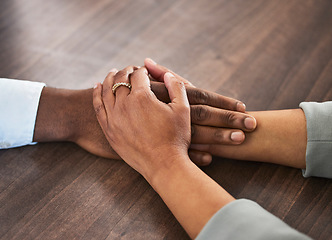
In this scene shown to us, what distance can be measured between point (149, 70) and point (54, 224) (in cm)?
46

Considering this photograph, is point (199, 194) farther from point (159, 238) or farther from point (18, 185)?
point (18, 185)

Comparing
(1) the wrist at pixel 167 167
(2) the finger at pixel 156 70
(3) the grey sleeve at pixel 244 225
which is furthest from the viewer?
(2) the finger at pixel 156 70

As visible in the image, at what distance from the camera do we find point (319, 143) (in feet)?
2.61

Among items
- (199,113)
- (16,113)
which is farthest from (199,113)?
(16,113)

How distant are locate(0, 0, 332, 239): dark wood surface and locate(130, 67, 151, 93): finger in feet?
0.59

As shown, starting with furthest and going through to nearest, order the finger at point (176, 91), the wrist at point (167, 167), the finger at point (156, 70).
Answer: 1. the finger at point (156, 70)
2. the finger at point (176, 91)
3. the wrist at point (167, 167)

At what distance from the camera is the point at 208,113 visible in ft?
2.85

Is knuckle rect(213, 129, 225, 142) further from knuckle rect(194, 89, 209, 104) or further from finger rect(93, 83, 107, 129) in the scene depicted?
finger rect(93, 83, 107, 129)

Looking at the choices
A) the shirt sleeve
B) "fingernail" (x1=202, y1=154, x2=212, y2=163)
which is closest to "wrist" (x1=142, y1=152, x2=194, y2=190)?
"fingernail" (x1=202, y1=154, x2=212, y2=163)

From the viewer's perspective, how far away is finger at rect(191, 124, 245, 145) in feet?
2.79

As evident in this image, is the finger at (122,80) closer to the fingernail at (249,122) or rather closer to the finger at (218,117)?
the finger at (218,117)

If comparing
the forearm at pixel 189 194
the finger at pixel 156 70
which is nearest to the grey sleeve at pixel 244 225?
the forearm at pixel 189 194

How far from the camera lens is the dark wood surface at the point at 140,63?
2.47 feet

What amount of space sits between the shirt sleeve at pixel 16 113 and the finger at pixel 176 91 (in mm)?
329
